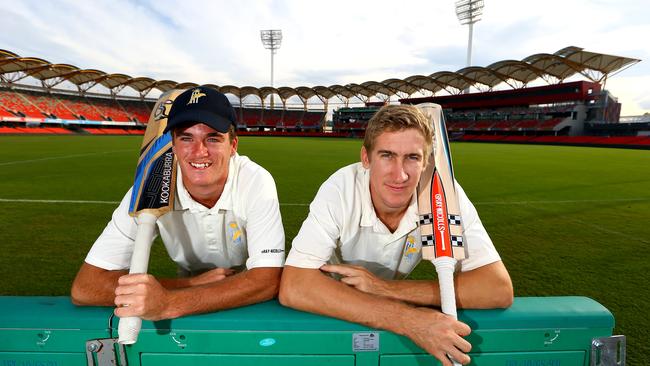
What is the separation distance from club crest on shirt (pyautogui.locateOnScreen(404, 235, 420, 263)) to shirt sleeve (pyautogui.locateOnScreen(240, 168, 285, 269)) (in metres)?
0.78

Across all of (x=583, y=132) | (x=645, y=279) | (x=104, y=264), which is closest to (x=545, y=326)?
(x=104, y=264)

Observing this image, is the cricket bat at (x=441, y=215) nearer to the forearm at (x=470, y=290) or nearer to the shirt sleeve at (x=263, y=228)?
the forearm at (x=470, y=290)

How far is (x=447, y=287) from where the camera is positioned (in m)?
1.36

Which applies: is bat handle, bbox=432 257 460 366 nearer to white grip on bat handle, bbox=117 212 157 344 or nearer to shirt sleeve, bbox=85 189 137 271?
white grip on bat handle, bbox=117 212 157 344

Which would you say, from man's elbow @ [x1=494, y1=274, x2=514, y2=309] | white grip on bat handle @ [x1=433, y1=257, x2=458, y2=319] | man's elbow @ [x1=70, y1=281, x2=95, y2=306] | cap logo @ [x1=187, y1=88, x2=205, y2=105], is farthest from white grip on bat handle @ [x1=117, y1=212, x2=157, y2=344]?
man's elbow @ [x1=494, y1=274, x2=514, y2=309]

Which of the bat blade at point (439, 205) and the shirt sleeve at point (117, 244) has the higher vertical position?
the bat blade at point (439, 205)

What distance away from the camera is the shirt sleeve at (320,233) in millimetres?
1669

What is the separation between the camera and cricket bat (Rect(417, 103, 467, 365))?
1391 mm

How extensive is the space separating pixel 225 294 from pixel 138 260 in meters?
0.41

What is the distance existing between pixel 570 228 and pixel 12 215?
9.04 metres

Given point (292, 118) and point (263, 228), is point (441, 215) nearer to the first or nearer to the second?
point (263, 228)

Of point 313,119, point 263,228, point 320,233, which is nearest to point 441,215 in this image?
point 320,233

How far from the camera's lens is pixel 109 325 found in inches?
51.8

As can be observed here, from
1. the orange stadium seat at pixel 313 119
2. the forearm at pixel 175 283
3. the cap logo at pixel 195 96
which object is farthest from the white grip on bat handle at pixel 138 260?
the orange stadium seat at pixel 313 119
